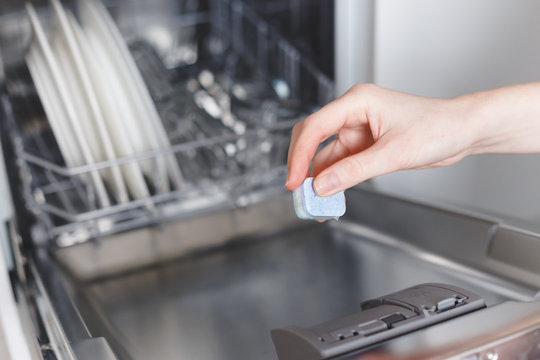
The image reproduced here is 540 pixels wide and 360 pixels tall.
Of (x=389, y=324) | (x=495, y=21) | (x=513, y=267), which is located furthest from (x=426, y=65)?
(x=389, y=324)

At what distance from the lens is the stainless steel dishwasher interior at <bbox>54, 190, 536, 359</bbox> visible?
612 mm

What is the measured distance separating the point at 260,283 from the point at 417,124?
0.31 m

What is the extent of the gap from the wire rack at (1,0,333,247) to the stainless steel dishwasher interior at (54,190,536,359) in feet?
0.17

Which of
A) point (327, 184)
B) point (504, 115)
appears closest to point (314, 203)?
A: point (327, 184)

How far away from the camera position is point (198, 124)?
98 centimetres

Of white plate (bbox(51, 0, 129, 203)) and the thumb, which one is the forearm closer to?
the thumb

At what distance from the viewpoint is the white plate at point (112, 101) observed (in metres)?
0.80

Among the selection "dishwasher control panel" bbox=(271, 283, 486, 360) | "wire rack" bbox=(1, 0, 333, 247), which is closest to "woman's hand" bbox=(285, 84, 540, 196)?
"dishwasher control panel" bbox=(271, 283, 486, 360)

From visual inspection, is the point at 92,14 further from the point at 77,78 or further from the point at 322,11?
the point at 322,11

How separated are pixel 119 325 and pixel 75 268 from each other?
0.47 ft

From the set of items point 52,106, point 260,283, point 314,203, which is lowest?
point 260,283

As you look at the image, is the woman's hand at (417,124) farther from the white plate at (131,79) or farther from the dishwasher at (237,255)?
the white plate at (131,79)

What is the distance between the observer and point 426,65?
0.83 m

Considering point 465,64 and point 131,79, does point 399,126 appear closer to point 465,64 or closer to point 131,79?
point 465,64
